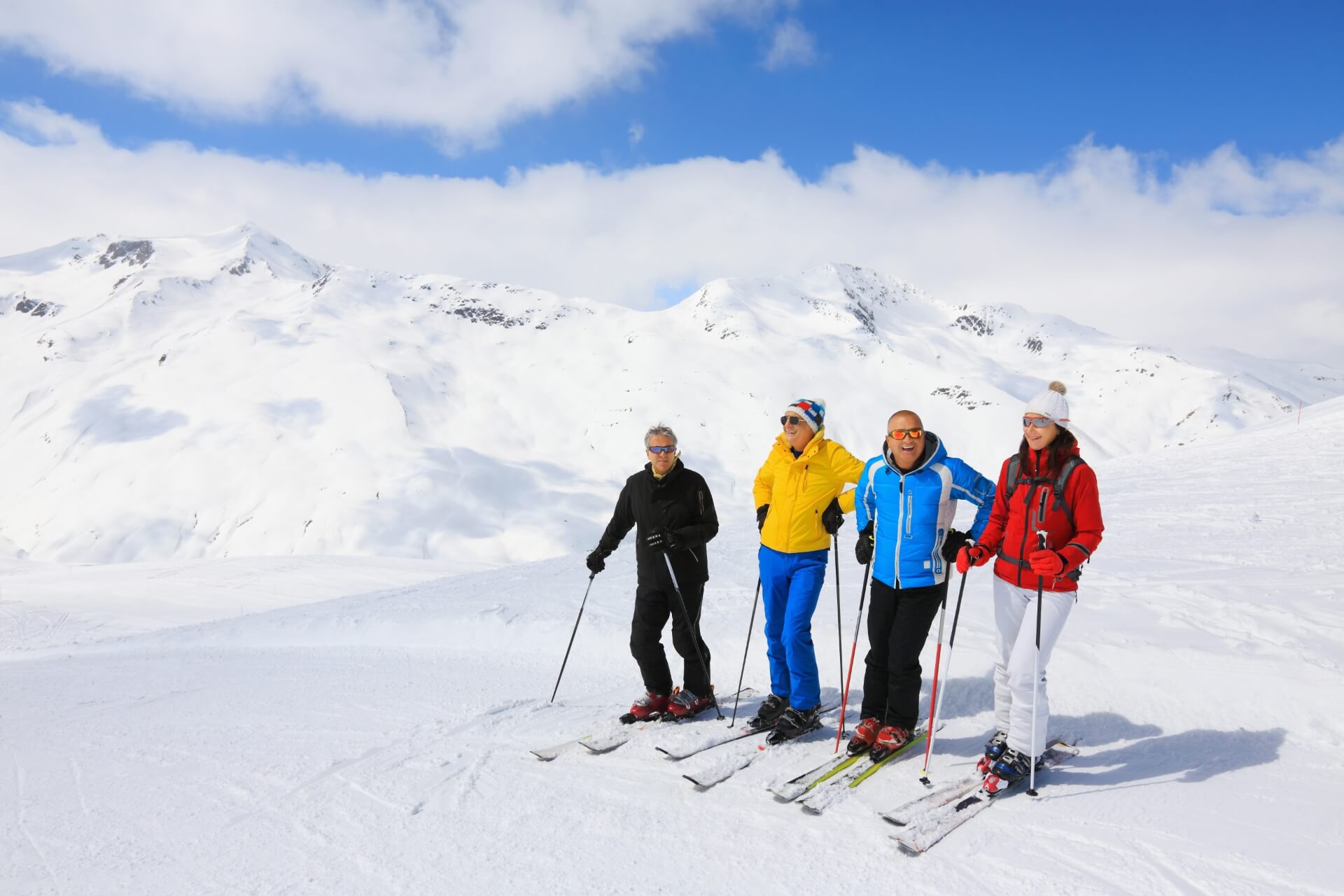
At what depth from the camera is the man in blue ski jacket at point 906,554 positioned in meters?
4.80

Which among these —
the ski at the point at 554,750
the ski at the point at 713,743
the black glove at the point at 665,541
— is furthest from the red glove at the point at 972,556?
the ski at the point at 554,750

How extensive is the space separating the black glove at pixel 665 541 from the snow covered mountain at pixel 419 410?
8149cm

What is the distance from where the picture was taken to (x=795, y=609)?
537 centimetres

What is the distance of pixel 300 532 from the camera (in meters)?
99.7

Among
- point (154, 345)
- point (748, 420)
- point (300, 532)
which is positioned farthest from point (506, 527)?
point (154, 345)

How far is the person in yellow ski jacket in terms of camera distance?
5359 millimetres

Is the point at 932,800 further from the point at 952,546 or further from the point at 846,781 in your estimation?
the point at 952,546

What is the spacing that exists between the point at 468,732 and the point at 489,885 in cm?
229

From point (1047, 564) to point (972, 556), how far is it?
51 centimetres

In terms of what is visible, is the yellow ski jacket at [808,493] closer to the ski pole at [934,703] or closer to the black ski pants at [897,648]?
the black ski pants at [897,648]

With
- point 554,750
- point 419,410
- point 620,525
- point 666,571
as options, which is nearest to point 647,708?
point 554,750

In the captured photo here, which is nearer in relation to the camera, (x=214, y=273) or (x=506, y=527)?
(x=506, y=527)

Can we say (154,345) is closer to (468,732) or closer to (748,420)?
(748,420)

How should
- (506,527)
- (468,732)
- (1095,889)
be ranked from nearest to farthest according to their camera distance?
(1095,889) < (468,732) < (506,527)
